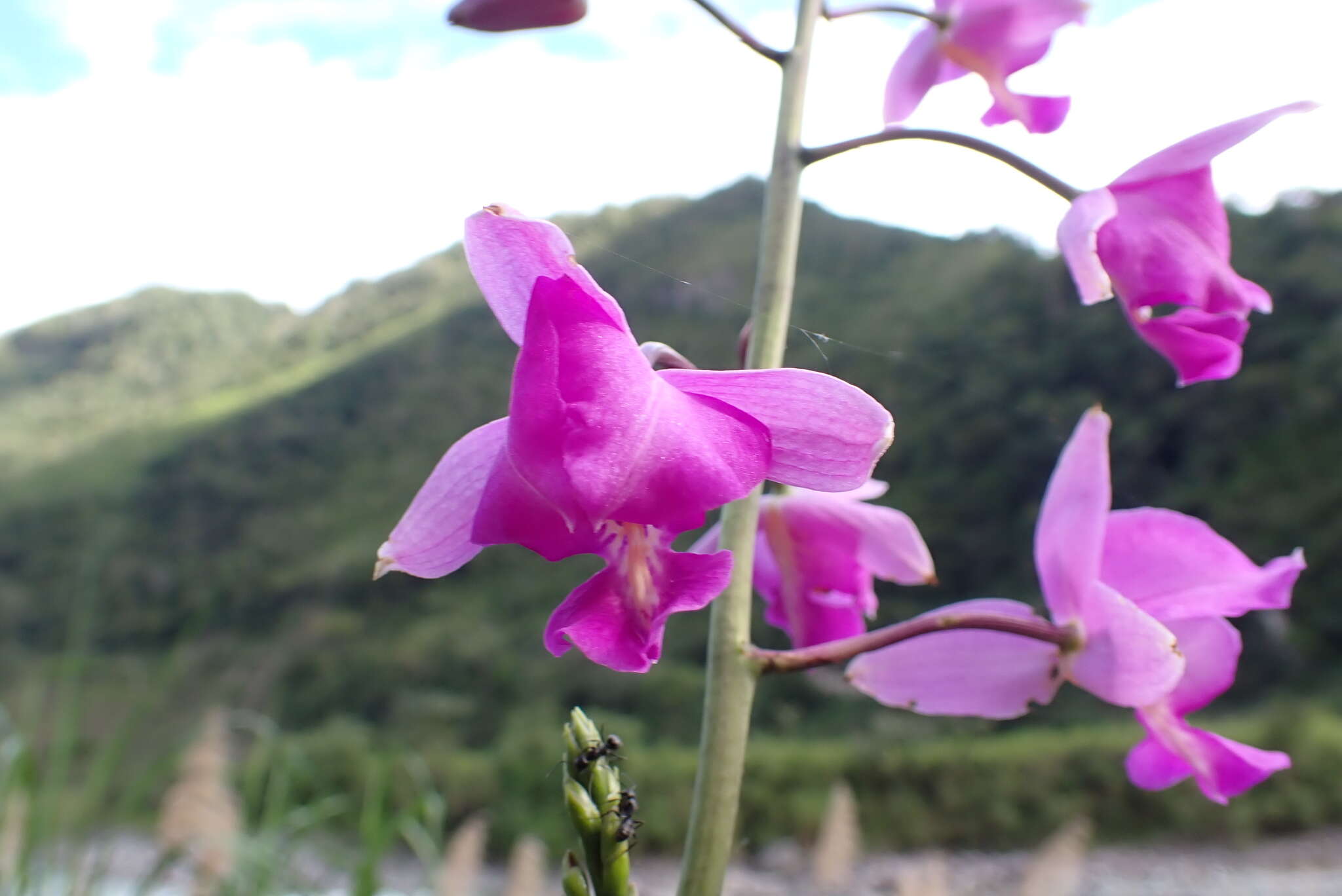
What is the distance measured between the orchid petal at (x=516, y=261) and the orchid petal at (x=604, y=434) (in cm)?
2

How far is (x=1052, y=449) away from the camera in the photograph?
15.3 m

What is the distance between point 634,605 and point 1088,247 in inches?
14.2

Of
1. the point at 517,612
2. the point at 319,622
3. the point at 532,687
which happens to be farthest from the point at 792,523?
the point at 319,622

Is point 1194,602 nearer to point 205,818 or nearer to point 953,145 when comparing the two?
point 953,145

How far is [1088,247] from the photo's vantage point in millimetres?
587

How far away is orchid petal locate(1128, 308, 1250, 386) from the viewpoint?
0.60 meters

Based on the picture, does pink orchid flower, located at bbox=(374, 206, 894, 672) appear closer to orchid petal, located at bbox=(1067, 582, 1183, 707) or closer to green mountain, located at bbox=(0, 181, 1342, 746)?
orchid petal, located at bbox=(1067, 582, 1183, 707)

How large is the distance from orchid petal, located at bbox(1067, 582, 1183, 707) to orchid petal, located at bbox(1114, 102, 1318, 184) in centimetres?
27

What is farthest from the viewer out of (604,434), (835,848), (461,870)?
(835,848)

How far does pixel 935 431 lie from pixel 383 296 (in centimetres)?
2220

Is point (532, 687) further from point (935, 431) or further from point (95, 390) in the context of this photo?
point (95, 390)

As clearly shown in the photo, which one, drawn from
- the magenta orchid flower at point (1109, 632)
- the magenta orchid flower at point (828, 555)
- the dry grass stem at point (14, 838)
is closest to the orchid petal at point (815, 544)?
the magenta orchid flower at point (828, 555)

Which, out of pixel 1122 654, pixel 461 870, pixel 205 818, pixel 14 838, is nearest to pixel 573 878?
pixel 1122 654

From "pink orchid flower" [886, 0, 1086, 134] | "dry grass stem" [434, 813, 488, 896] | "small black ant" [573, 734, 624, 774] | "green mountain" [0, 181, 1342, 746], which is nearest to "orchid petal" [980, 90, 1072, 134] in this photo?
"pink orchid flower" [886, 0, 1086, 134]
